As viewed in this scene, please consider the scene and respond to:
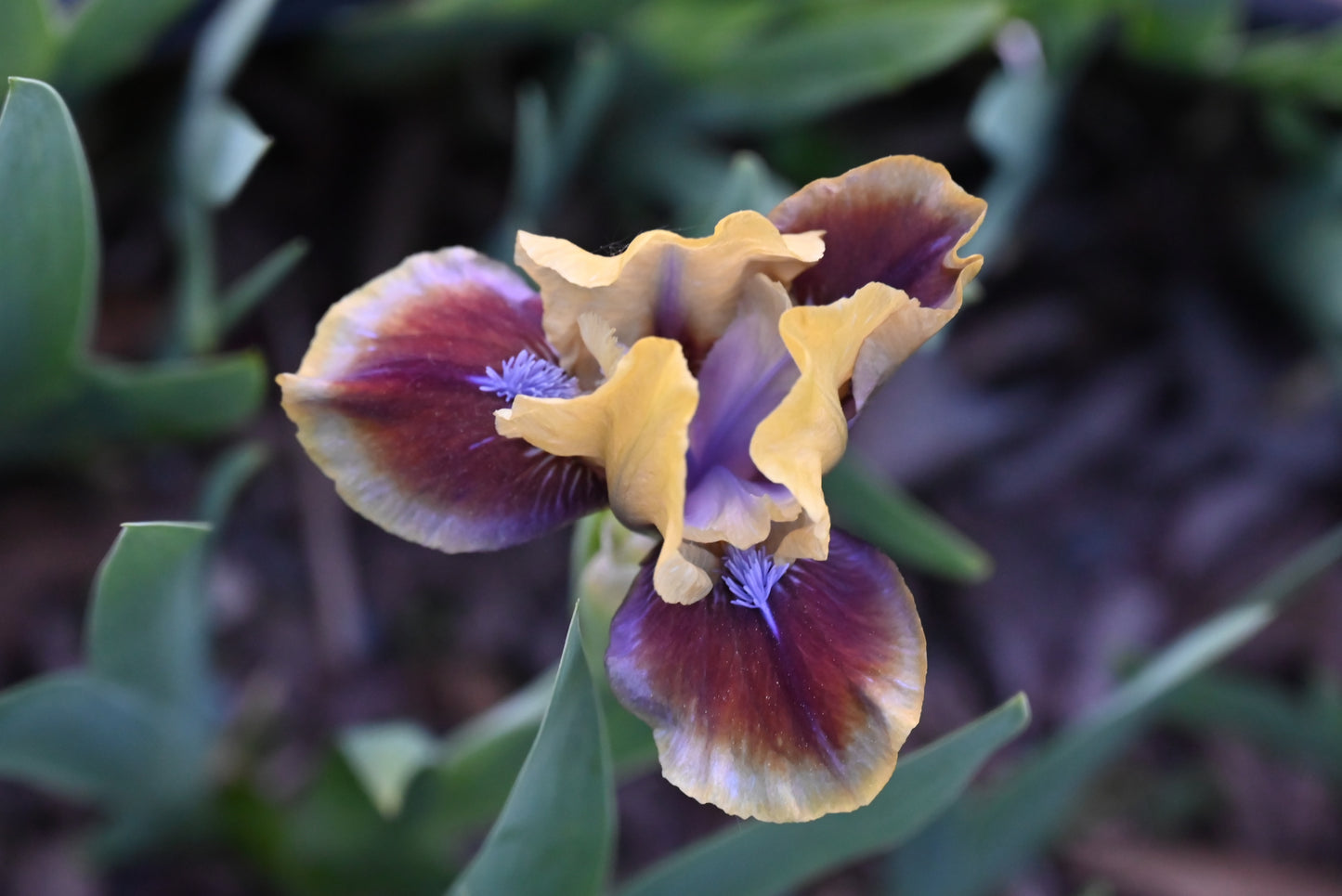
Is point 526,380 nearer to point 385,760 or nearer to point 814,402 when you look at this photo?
point 814,402

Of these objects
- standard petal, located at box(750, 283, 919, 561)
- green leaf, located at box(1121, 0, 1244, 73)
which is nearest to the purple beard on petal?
standard petal, located at box(750, 283, 919, 561)

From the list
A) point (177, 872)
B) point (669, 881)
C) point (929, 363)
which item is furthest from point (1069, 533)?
point (177, 872)

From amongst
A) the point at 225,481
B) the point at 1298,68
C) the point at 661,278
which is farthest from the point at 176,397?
the point at 1298,68

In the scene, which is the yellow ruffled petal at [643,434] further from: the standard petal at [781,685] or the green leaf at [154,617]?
the green leaf at [154,617]

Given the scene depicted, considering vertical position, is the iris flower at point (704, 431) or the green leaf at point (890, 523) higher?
the iris flower at point (704, 431)

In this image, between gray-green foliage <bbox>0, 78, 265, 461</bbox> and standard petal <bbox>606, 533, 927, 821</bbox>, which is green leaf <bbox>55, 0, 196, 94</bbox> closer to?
gray-green foliage <bbox>0, 78, 265, 461</bbox>

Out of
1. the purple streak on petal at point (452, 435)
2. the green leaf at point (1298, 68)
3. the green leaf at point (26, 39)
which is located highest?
the green leaf at point (26, 39)

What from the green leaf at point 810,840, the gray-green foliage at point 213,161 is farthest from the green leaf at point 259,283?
the green leaf at point 810,840
